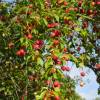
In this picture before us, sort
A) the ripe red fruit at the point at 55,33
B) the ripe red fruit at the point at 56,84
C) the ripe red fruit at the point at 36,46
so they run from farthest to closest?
1. the ripe red fruit at the point at 55,33
2. the ripe red fruit at the point at 36,46
3. the ripe red fruit at the point at 56,84

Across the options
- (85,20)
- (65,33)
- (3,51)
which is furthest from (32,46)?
(85,20)

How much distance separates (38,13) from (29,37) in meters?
0.49

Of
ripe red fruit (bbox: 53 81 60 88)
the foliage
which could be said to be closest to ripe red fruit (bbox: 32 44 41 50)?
the foliage

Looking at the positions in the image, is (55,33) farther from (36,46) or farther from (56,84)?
(56,84)

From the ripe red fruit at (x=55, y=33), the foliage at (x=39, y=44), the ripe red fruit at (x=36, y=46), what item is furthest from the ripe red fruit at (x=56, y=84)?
the ripe red fruit at (x=55, y=33)

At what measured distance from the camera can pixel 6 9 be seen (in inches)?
253

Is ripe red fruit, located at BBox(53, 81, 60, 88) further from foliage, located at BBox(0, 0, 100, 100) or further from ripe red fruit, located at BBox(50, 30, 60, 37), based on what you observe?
ripe red fruit, located at BBox(50, 30, 60, 37)

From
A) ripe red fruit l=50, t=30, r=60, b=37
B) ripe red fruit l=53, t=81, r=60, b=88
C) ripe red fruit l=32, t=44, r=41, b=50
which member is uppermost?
ripe red fruit l=50, t=30, r=60, b=37

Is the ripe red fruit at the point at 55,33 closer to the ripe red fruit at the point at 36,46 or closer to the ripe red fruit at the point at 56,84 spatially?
the ripe red fruit at the point at 36,46

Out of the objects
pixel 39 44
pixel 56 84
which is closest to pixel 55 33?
pixel 39 44

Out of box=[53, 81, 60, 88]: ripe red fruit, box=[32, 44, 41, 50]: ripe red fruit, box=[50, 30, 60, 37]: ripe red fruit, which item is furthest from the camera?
box=[50, 30, 60, 37]: ripe red fruit

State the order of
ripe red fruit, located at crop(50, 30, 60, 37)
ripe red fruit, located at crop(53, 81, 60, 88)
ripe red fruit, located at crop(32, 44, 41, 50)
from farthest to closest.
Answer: ripe red fruit, located at crop(50, 30, 60, 37)
ripe red fruit, located at crop(32, 44, 41, 50)
ripe red fruit, located at crop(53, 81, 60, 88)

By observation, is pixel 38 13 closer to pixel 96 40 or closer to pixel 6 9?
pixel 6 9

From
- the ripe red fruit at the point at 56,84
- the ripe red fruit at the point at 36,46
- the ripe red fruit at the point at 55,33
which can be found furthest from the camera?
the ripe red fruit at the point at 55,33
